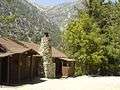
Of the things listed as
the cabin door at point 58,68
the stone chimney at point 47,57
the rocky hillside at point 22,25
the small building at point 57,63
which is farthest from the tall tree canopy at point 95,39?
the rocky hillside at point 22,25

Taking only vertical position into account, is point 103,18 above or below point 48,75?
above

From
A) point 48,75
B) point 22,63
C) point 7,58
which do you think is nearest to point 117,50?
point 48,75

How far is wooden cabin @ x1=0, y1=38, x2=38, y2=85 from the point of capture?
1463 inches

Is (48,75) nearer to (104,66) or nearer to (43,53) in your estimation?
(43,53)

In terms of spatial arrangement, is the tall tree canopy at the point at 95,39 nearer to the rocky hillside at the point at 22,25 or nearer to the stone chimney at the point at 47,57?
the stone chimney at the point at 47,57

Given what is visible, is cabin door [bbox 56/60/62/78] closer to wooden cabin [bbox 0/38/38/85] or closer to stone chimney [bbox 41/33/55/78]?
stone chimney [bbox 41/33/55/78]

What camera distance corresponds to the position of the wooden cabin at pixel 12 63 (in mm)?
37156

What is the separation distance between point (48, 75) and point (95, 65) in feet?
31.6

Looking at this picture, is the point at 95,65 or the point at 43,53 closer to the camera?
the point at 43,53

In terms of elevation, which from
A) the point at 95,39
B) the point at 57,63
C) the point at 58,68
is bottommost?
the point at 58,68

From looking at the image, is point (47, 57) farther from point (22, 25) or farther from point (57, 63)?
point (22, 25)

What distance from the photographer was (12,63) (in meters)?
38.3

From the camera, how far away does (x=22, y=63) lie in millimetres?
41250

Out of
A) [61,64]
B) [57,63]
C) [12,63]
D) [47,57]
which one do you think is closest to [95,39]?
[61,64]
